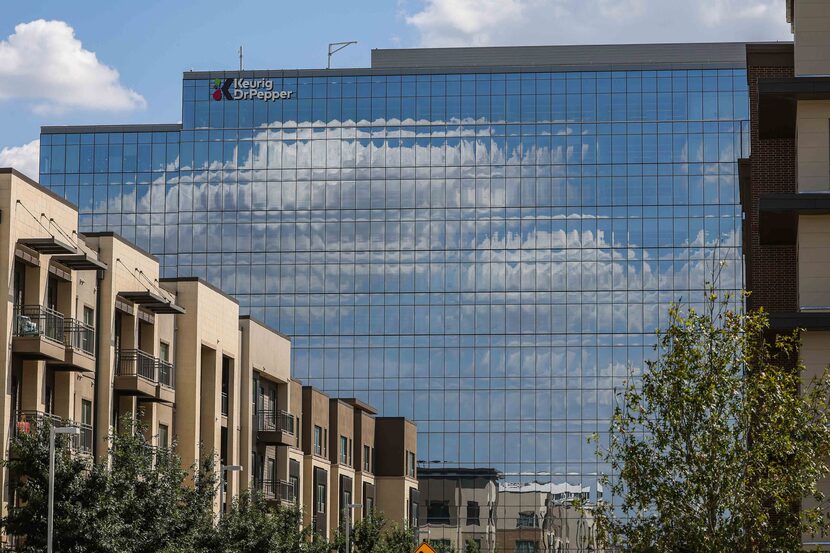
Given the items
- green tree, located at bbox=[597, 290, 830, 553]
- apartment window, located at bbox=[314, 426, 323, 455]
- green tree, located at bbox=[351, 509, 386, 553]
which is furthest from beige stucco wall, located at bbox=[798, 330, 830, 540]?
apartment window, located at bbox=[314, 426, 323, 455]

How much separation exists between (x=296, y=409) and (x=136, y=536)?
44942mm

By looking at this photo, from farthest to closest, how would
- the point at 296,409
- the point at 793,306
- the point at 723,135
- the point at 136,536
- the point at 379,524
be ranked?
the point at 723,135, the point at 379,524, the point at 296,409, the point at 136,536, the point at 793,306

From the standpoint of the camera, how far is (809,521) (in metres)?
33.0

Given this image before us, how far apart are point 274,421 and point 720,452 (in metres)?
59.0

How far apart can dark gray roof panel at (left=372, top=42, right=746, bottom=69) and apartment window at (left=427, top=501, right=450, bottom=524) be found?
137ft

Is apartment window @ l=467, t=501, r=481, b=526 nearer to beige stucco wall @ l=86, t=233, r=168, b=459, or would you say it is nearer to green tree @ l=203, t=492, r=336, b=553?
green tree @ l=203, t=492, r=336, b=553

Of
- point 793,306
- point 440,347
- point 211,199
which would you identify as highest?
point 211,199

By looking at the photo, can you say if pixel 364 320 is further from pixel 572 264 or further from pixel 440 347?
pixel 572 264

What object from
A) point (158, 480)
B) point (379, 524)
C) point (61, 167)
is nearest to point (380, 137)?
point (61, 167)

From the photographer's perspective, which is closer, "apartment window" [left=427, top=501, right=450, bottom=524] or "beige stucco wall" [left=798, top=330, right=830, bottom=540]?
"beige stucco wall" [left=798, top=330, right=830, bottom=540]

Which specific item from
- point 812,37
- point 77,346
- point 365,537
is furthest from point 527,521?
point 812,37

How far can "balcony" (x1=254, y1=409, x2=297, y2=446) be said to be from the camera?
86.9 meters

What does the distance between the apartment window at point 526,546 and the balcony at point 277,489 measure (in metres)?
58.9

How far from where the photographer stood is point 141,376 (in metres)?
66.7
